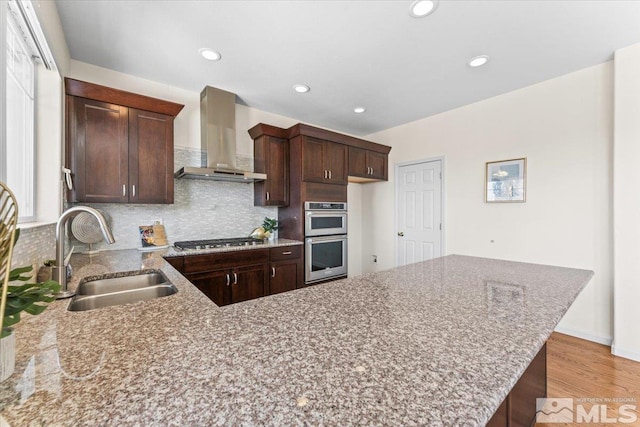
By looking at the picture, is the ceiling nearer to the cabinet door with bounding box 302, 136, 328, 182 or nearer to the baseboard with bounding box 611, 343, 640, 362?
the cabinet door with bounding box 302, 136, 328, 182

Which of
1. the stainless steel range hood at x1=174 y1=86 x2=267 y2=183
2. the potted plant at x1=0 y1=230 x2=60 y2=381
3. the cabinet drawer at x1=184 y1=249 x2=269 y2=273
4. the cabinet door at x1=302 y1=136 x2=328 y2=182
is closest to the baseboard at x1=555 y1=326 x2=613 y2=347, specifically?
the cabinet door at x1=302 y1=136 x2=328 y2=182

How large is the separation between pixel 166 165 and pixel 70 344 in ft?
7.44

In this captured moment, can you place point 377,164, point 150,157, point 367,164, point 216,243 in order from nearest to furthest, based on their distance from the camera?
point 150,157 → point 216,243 → point 367,164 → point 377,164

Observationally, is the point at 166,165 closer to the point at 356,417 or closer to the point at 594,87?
the point at 356,417

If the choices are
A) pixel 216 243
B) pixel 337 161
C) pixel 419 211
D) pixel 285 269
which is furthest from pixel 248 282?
pixel 419 211

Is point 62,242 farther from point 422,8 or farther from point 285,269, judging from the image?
point 422,8

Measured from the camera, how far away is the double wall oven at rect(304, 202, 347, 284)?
10.9ft

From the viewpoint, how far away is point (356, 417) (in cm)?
44

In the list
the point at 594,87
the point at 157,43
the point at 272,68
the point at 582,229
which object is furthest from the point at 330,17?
the point at 582,229

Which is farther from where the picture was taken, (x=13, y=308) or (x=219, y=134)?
(x=219, y=134)

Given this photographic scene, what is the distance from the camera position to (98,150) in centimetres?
232

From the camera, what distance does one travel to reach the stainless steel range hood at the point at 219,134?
9.64 feet

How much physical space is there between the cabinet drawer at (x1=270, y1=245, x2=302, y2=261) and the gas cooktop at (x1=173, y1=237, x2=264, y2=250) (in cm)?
26

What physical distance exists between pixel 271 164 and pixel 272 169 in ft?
0.21
